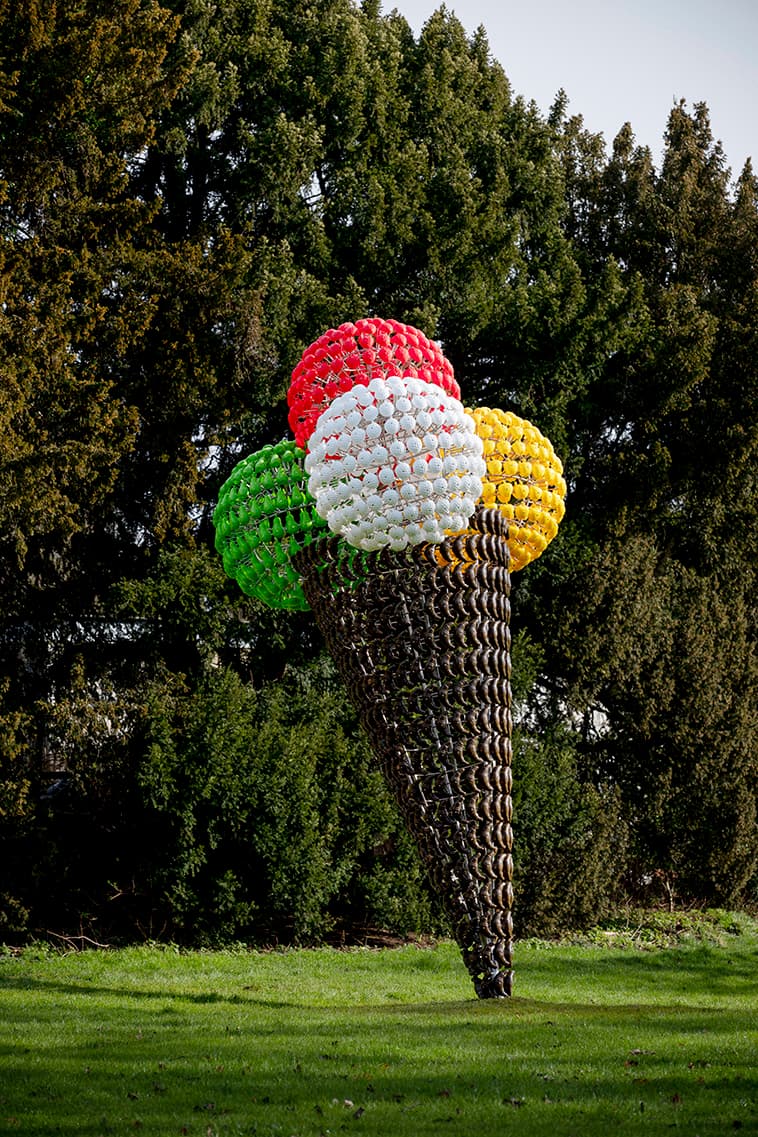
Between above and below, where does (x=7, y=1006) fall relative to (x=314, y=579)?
below

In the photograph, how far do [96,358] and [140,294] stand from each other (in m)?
0.76

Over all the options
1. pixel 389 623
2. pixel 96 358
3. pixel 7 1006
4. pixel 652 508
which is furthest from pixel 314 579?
pixel 652 508

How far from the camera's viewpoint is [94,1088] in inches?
210

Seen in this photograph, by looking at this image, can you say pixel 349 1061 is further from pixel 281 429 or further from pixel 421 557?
pixel 281 429

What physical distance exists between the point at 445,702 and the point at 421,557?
2.81ft

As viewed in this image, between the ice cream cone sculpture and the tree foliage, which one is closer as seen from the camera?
the ice cream cone sculpture

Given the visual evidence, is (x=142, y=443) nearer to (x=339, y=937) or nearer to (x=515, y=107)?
(x=339, y=937)

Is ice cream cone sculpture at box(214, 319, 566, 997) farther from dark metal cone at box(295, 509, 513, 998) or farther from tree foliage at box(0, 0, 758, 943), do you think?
tree foliage at box(0, 0, 758, 943)

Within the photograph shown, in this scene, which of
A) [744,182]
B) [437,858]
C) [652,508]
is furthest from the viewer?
[744,182]

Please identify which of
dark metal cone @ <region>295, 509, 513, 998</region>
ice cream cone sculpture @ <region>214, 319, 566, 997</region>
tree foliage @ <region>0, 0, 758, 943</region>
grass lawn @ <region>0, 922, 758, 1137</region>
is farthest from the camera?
tree foliage @ <region>0, 0, 758, 943</region>

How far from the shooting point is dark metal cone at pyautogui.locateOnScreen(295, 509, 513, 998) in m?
7.68

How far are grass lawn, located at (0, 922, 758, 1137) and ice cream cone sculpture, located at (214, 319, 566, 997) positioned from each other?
1.06m

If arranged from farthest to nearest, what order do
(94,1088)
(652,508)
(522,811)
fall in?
(652,508)
(522,811)
(94,1088)

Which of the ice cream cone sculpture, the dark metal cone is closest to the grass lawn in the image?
the dark metal cone
